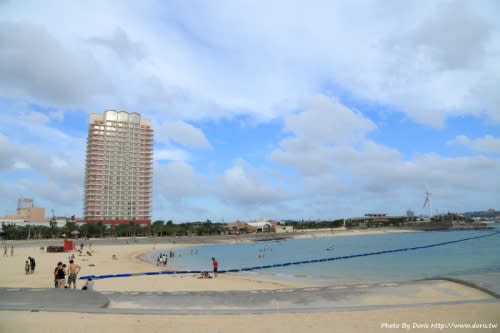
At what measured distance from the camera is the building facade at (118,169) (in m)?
137

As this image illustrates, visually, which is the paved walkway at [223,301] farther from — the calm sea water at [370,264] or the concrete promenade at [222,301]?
the calm sea water at [370,264]

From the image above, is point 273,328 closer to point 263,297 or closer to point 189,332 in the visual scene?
point 189,332

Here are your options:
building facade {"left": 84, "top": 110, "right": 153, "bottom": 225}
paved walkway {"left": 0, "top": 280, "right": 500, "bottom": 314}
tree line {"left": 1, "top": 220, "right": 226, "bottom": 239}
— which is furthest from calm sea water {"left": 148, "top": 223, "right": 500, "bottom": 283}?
building facade {"left": 84, "top": 110, "right": 153, "bottom": 225}

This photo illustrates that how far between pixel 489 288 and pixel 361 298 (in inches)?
217

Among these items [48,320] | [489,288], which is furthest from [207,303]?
[489,288]

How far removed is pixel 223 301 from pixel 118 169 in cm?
13752

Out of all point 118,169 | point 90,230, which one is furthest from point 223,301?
point 118,169

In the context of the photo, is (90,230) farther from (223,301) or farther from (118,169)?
(223,301)

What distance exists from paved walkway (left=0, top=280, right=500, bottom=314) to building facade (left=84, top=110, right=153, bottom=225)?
127m

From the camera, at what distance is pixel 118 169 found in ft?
471

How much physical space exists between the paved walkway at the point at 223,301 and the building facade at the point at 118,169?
4986 inches

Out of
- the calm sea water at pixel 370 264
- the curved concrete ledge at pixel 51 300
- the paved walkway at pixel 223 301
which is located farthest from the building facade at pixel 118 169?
the paved walkway at pixel 223 301

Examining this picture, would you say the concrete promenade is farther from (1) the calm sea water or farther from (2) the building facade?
(2) the building facade

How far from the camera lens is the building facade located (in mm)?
137375
